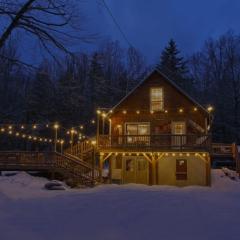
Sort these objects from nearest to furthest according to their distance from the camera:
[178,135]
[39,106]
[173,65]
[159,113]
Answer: [178,135] → [159,113] → [39,106] → [173,65]

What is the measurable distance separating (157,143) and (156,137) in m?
0.53

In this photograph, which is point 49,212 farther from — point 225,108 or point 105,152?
point 225,108

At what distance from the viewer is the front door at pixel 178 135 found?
28.3 m

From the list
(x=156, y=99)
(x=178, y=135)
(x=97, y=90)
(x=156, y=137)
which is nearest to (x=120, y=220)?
(x=178, y=135)

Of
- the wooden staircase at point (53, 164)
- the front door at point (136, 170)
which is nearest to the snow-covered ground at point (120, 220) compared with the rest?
the wooden staircase at point (53, 164)

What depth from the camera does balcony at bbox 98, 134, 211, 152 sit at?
2803cm

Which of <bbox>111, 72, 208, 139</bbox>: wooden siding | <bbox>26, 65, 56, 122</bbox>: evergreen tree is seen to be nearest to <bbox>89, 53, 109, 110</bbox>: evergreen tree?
<bbox>26, 65, 56, 122</bbox>: evergreen tree

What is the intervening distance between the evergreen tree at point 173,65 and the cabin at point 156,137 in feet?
81.9

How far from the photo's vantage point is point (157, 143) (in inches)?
1134

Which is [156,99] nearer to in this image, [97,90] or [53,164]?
[53,164]

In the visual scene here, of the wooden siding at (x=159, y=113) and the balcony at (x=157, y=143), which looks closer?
the balcony at (x=157, y=143)

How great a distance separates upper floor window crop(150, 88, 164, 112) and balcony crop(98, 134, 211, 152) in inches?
131

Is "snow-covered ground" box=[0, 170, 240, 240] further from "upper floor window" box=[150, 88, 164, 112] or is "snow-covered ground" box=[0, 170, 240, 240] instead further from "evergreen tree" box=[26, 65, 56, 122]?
"evergreen tree" box=[26, 65, 56, 122]

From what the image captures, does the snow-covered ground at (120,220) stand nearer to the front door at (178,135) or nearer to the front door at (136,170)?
the front door at (178,135)
